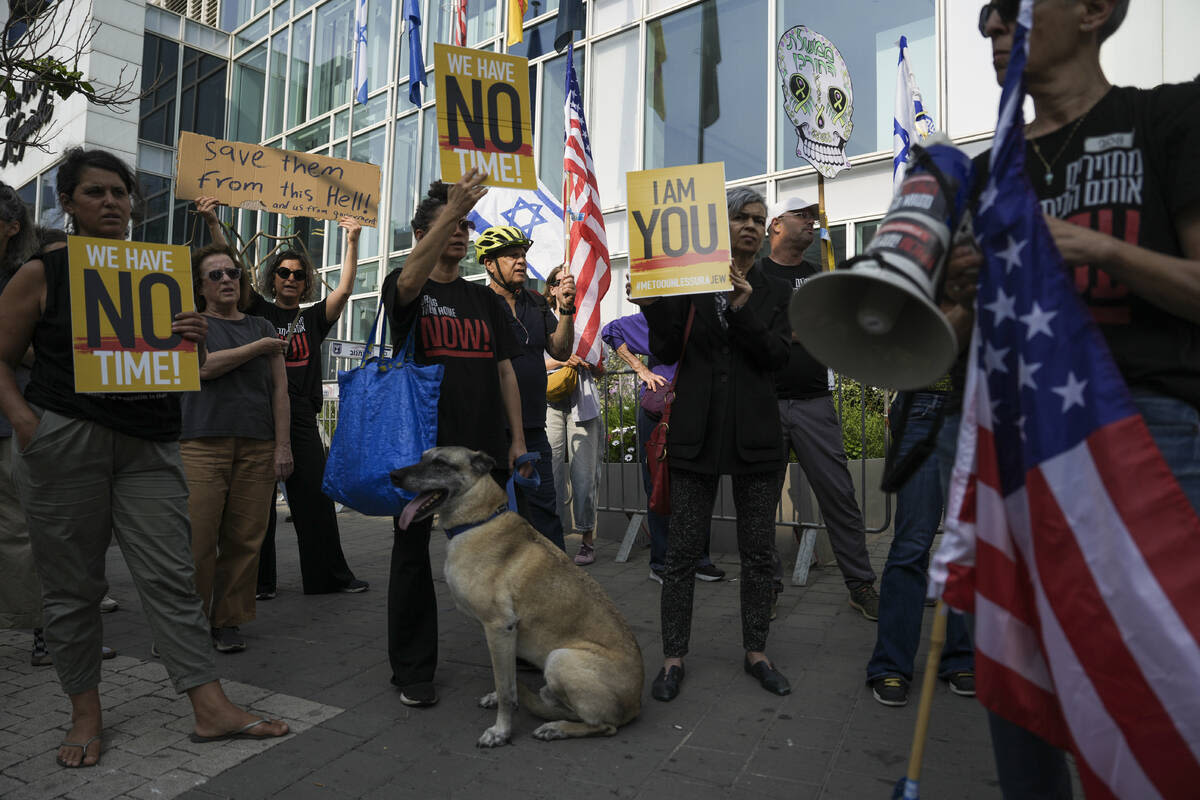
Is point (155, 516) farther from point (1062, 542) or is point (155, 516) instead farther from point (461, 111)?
point (1062, 542)

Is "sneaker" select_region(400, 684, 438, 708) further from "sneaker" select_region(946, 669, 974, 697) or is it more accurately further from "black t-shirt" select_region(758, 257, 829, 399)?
"black t-shirt" select_region(758, 257, 829, 399)

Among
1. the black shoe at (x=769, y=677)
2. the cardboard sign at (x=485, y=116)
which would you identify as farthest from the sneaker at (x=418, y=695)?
the cardboard sign at (x=485, y=116)

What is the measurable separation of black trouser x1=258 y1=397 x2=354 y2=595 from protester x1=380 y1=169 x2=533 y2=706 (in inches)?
88.1

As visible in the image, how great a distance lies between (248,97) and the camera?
23.2 m

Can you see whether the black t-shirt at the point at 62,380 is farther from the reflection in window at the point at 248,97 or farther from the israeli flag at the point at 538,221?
the reflection in window at the point at 248,97

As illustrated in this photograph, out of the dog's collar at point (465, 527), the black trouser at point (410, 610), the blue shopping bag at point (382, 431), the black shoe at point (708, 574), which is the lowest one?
the black shoe at point (708, 574)

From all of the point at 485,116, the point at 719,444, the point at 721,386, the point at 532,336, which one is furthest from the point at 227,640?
the point at 485,116

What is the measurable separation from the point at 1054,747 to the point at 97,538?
11.1ft

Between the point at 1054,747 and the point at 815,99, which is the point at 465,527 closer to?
the point at 1054,747

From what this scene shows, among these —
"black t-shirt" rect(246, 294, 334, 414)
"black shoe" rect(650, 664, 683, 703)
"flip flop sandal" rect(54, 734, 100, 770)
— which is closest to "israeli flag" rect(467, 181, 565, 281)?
"black t-shirt" rect(246, 294, 334, 414)

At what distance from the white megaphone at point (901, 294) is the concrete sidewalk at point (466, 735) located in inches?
71.5

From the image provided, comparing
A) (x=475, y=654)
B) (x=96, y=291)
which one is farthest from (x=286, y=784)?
(x=96, y=291)

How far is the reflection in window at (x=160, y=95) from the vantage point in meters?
23.5

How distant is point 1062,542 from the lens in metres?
1.46
